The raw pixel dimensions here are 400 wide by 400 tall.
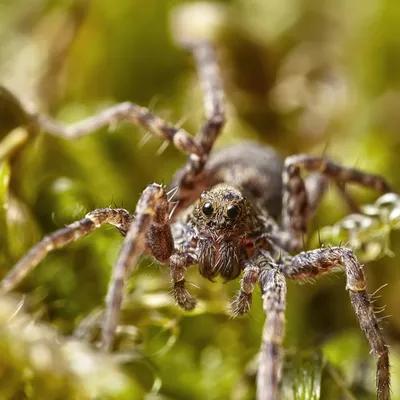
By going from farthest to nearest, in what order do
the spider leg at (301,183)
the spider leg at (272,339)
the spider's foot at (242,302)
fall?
the spider leg at (301,183)
the spider's foot at (242,302)
the spider leg at (272,339)

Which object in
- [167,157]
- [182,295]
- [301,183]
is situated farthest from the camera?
[167,157]

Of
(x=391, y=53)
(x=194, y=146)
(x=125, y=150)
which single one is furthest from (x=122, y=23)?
(x=391, y=53)

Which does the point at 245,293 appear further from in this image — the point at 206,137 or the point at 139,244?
the point at 206,137

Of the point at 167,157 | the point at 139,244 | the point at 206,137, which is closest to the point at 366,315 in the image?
the point at 139,244

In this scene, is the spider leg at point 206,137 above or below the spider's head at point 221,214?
above

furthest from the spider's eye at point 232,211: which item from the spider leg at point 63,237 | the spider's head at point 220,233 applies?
the spider leg at point 63,237

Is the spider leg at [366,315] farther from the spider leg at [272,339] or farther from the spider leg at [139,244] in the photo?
the spider leg at [139,244]
